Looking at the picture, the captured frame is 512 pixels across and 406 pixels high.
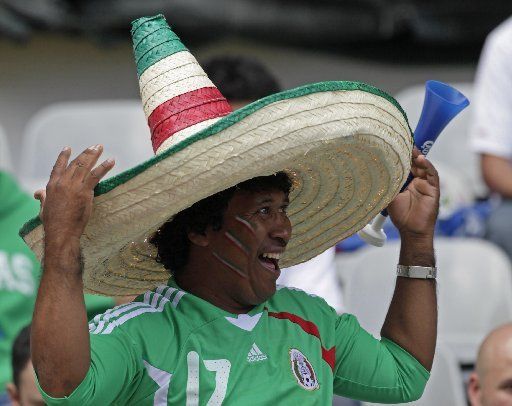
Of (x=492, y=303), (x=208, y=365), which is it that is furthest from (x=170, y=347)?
(x=492, y=303)

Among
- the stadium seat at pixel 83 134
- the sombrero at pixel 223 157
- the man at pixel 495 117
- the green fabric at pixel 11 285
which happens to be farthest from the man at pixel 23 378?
the man at pixel 495 117

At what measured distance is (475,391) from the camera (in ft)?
12.2

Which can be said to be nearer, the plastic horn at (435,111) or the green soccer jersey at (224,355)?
the green soccer jersey at (224,355)

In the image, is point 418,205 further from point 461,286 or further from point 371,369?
point 461,286

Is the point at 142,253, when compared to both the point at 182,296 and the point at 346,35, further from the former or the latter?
the point at 346,35

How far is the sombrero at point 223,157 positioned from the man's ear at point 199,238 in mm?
80

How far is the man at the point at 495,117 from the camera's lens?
5.00 metres

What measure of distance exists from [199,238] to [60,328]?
45cm

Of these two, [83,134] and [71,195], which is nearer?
[71,195]

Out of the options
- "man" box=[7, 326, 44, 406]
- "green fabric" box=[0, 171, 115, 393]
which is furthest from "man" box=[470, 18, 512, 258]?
"man" box=[7, 326, 44, 406]

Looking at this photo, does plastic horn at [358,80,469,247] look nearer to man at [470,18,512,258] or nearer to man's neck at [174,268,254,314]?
man's neck at [174,268,254,314]

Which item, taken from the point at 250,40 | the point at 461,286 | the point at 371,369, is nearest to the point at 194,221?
the point at 371,369

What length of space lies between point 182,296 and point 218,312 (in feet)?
0.26

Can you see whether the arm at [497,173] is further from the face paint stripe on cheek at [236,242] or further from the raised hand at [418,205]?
the face paint stripe on cheek at [236,242]
